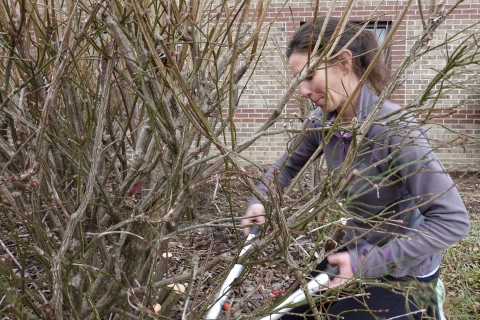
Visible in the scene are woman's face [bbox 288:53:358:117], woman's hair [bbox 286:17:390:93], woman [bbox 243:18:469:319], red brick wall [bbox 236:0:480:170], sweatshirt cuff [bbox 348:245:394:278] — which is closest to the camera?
woman [bbox 243:18:469:319]

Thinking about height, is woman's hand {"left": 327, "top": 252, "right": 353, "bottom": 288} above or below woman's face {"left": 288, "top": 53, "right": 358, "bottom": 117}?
below

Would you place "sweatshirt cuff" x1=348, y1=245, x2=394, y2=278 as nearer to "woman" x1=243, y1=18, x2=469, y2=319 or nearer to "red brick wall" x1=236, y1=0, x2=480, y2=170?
Answer: "woman" x1=243, y1=18, x2=469, y2=319

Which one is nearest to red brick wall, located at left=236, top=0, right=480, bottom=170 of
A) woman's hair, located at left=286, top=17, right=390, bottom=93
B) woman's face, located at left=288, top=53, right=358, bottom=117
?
woman's hair, located at left=286, top=17, right=390, bottom=93

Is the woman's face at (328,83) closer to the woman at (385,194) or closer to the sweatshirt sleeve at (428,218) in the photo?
the woman at (385,194)

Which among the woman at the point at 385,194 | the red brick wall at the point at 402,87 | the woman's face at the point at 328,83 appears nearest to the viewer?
the woman at the point at 385,194

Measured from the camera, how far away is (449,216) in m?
1.86

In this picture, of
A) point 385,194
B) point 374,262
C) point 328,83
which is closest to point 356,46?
point 328,83

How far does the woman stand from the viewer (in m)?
1.77

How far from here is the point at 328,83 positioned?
2.14m

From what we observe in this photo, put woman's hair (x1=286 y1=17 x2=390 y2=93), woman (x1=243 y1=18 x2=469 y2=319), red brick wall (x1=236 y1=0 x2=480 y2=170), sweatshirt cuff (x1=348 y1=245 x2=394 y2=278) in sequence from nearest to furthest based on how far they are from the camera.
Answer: woman (x1=243 y1=18 x2=469 y2=319) < sweatshirt cuff (x1=348 y1=245 x2=394 y2=278) < woman's hair (x1=286 y1=17 x2=390 y2=93) < red brick wall (x1=236 y1=0 x2=480 y2=170)

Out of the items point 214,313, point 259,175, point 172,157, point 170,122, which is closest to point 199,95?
point 170,122

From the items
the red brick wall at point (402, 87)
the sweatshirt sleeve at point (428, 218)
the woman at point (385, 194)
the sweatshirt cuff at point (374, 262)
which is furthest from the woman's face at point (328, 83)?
the red brick wall at point (402, 87)

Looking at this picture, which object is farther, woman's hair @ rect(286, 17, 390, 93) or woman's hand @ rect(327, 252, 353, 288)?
woman's hair @ rect(286, 17, 390, 93)

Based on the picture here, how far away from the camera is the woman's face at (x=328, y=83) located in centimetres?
212
